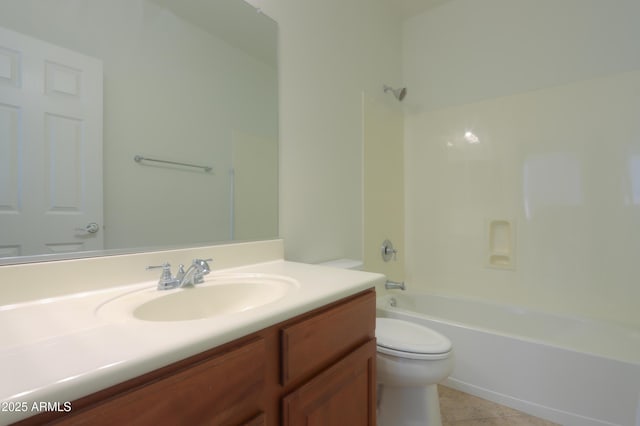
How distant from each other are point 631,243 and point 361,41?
202 cm

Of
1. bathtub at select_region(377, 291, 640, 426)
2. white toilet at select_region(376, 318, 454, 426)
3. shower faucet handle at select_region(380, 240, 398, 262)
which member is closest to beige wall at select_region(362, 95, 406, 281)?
shower faucet handle at select_region(380, 240, 398, 262)

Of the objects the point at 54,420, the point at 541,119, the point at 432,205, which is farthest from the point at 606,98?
the point at 54,420

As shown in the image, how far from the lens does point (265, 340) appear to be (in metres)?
0.62

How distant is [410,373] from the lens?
118 cm

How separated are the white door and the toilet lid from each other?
Answer: 3.66ft

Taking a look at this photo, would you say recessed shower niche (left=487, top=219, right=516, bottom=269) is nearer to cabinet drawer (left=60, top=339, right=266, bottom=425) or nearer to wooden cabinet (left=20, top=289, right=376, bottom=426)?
wooden cabinet (left=20, top=289, right=376, bottom=426)

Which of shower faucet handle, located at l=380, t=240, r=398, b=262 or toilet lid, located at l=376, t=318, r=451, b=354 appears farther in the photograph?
shower faucet handle, located at l=380, t=240, r=398, b=262

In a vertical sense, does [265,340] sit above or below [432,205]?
below

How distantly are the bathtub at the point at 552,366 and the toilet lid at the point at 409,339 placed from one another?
0.38m

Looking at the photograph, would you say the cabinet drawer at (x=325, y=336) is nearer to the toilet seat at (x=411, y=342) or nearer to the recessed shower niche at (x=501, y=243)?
the toilet seat at (x=411, y=342)

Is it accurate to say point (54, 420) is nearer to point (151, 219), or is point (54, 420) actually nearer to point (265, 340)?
point (265, 340)

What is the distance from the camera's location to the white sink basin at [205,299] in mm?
737

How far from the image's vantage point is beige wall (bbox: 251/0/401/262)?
144cm

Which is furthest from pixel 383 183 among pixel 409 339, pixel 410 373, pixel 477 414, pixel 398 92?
pixel 477 414
